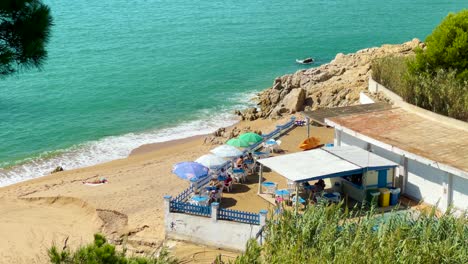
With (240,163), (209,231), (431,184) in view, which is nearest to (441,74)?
(431,184)

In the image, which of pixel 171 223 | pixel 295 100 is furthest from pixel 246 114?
pixel 171 223

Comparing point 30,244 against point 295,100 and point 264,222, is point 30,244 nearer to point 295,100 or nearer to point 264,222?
point 264,222

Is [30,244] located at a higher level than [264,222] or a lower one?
lower

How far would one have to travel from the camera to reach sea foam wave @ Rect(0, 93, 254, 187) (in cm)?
3181

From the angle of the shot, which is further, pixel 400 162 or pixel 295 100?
pixel 295 100

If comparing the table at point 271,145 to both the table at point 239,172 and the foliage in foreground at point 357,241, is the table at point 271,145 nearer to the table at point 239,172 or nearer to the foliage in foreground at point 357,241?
the table at point 239,172

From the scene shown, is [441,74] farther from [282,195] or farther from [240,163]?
[282,195]

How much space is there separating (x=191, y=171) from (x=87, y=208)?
4793mm

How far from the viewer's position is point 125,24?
73.0 meters

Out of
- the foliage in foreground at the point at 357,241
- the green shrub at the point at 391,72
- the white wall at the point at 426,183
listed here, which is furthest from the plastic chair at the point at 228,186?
the green shrub at the point at 391,72

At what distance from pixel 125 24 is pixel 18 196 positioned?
49018mm

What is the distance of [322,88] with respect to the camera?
126ft

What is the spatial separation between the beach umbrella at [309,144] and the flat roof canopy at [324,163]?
469 cm

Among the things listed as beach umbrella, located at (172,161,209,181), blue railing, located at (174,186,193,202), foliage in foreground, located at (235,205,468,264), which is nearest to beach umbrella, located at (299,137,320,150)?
beach umbrella, located at (172,161,209,181)
